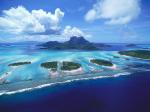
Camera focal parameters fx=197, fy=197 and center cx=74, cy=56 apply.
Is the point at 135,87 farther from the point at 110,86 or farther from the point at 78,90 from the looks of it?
the point at 78,90

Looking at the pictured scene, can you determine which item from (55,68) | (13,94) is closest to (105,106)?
(13,94)

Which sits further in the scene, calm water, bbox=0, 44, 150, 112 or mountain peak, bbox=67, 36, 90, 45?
mountain peak, bbox=67, 36, 90, 45

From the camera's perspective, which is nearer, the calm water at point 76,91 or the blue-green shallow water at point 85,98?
the blue-green shallow water at point 85,98

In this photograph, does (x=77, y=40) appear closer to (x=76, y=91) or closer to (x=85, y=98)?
(x=76, y=91)

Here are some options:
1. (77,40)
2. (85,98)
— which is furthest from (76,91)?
(77,40)

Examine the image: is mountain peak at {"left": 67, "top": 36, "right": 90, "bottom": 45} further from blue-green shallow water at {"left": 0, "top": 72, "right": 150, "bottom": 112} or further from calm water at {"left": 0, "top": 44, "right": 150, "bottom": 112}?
blue-green shallow water at {"left": 0, "top": 72, "right": 150, "bottom": 112}

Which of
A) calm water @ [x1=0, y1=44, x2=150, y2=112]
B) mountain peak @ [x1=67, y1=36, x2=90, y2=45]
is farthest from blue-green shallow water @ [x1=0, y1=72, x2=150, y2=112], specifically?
mountain peak @ [x1=67, y1=36, x2=90, y2=45]

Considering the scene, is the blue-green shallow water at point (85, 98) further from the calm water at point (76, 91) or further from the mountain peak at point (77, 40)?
the mountain peak at point (77, 40)

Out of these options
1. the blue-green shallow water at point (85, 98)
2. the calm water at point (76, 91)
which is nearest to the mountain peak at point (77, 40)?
the calm water at point (76, 91)
